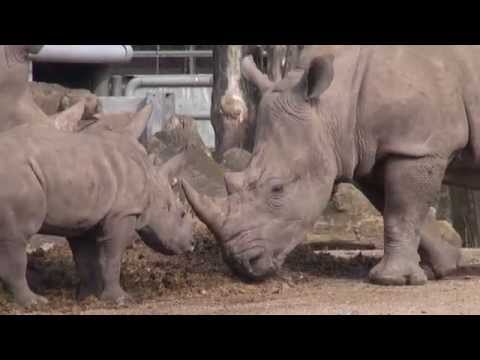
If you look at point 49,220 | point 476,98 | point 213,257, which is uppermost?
point 476,98

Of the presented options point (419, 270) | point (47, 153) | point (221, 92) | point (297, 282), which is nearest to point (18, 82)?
point (47, 153)

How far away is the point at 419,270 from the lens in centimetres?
893

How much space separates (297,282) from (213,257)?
3.79 feet

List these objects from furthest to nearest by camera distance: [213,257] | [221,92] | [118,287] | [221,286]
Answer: [221,92], [213,257], [221,286], [118,287]

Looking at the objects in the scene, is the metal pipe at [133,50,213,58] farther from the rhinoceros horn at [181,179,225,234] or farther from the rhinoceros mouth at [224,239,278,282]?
the rhinoceros mouth at [224,239,278,282]

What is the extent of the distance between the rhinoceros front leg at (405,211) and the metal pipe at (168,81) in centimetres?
954

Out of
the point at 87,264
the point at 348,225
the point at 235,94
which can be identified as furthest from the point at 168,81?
the point at 87,264

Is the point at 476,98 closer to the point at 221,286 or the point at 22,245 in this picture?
the point at 221,286

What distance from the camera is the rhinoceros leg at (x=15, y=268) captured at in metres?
7.52

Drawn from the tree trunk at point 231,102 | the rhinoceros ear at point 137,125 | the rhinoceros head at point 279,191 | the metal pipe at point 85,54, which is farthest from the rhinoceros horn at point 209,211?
the tree trunk at point 231,102

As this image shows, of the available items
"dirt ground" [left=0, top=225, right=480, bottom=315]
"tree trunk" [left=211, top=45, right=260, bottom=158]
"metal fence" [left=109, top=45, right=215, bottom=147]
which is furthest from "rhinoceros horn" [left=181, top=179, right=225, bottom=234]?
"metal fence" [left=109, top=45, right=215, bottom=147]

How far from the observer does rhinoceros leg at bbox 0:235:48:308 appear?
7520mm

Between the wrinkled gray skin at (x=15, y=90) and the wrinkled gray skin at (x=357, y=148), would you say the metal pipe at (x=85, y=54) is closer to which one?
the wrinkled gray skin at (x=15, y=90)

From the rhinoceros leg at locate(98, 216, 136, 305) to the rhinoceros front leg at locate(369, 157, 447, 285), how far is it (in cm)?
180
